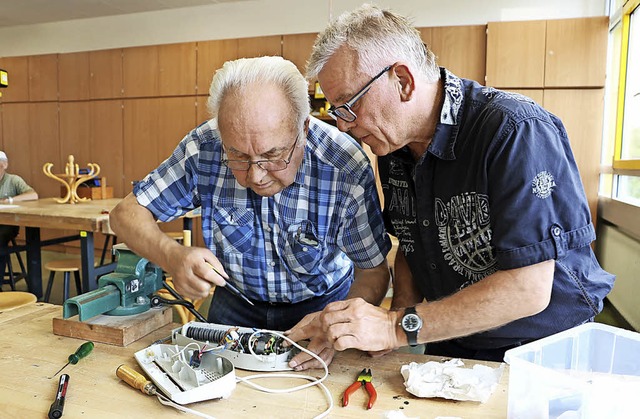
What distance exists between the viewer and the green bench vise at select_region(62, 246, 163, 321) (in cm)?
124

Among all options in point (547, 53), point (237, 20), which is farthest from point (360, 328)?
point (237, 20)

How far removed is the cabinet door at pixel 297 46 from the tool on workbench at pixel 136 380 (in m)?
4.84

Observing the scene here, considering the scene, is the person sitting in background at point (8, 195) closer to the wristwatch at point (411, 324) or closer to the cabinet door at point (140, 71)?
the cabinet door at point (140, 71)

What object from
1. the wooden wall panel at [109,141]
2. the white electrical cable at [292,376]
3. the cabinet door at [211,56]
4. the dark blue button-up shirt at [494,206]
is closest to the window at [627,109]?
the dark blue button-up shirt at [494,206]

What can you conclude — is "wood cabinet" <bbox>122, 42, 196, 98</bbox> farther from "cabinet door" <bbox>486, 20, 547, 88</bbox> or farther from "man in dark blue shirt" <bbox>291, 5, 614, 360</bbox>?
"man in dark blue shirt" <bbox>291, 5, 614, 360</bbox>

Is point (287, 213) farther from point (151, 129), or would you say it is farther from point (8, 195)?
point (151, 129)

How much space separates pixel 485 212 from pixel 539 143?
181mm

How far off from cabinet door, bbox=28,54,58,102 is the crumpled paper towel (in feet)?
23.7

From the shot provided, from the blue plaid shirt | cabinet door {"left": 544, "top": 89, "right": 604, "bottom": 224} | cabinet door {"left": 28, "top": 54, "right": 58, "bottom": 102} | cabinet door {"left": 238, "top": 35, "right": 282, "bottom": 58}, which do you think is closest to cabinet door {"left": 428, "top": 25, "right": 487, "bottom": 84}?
cabinet door {"left": 544, "top": 89, "right": 604, "bottom": 224}

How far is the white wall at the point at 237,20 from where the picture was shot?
5.09 metres

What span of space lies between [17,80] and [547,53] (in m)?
6.99

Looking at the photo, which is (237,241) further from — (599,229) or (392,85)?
(599,229)

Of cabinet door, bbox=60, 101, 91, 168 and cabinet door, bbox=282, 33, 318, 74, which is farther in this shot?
cabinet door, bbox=60, 101, 91, 168

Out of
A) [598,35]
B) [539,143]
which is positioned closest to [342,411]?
[539,143]
